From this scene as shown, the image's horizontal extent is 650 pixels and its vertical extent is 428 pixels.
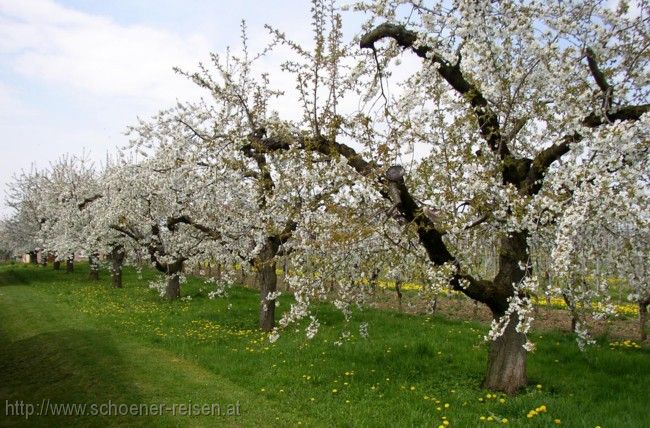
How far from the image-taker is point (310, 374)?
10984 mm

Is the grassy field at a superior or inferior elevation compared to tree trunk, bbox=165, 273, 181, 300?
inferior

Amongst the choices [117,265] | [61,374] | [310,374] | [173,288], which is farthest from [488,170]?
[117,265]

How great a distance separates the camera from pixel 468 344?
1336cm

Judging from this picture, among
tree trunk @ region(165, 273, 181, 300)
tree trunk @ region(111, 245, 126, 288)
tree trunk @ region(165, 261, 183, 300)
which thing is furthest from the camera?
tree trunk @ region(111, 245, 126, 288)

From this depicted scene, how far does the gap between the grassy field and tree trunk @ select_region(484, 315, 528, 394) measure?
0.30m

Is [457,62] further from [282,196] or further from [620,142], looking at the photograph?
[282,196]

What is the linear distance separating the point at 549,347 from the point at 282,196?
7634 mm

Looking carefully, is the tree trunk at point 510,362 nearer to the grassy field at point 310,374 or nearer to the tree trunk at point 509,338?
the tree trunk at point 509,338

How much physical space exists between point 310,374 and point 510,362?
4.08 metres

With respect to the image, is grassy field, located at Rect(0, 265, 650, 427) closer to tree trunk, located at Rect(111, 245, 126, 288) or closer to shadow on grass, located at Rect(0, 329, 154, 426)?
shadow on grass, located at Rect(0, 329, 154, 426)

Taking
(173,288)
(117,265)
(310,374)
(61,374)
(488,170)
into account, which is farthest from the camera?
(117,265)

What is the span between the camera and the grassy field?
8.41 meters

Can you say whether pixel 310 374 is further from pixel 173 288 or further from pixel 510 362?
pixel 173 288

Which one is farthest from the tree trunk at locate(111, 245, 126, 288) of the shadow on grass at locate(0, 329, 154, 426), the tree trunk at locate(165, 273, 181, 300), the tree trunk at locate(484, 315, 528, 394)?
the tree trunk at locate(484, 315, 528, 394)
